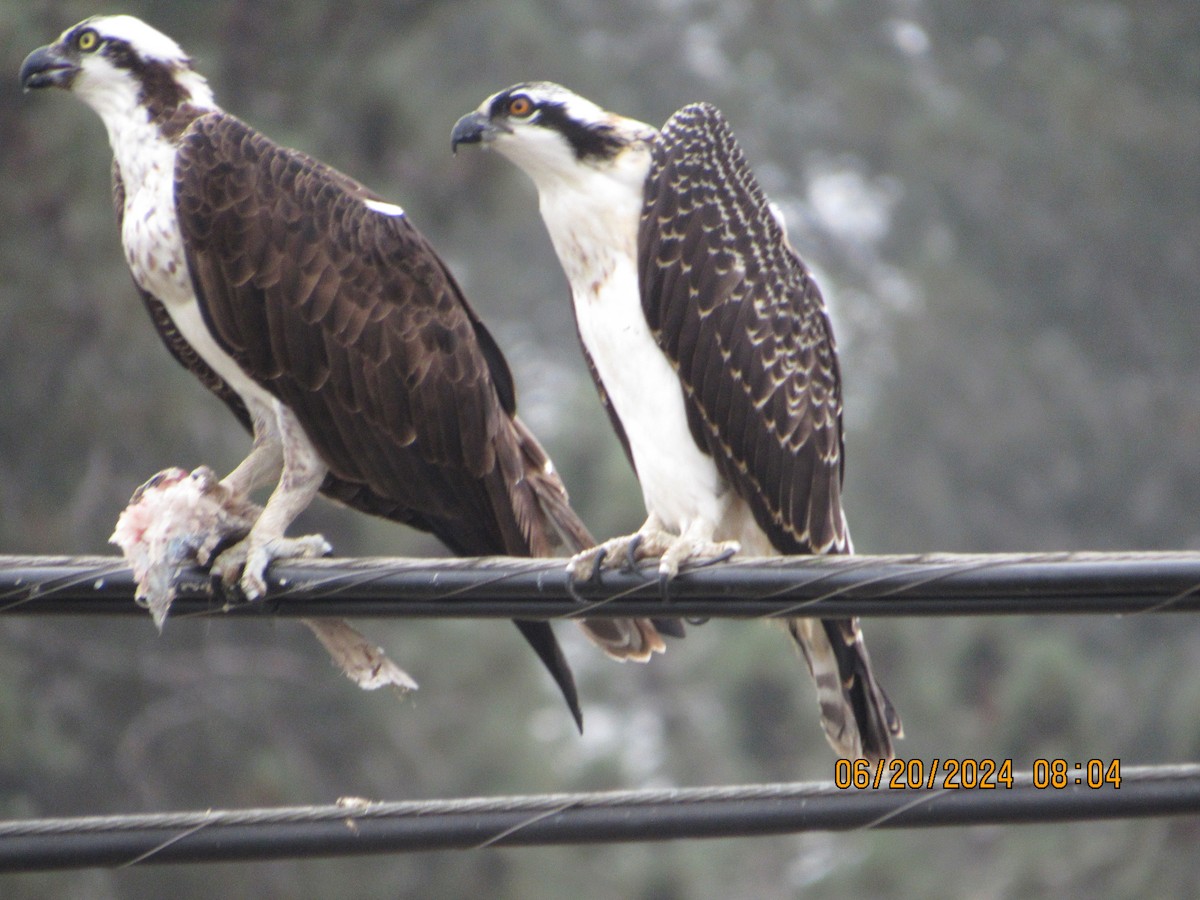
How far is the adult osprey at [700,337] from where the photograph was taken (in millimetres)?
4496

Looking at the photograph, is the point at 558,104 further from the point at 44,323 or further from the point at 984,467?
the point at 984,467

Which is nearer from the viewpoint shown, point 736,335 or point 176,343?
point 736,335

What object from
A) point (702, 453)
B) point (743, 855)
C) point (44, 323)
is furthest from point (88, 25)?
point (743, 855)

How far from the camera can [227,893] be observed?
414 inches

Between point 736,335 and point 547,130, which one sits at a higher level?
point 547,130

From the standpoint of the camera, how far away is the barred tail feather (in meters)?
4.34

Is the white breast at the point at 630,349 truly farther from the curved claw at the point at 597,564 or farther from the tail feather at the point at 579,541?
the curved claw at the point at 597,564

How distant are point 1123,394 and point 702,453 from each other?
53.2ft

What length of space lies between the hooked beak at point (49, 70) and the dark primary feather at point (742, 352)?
1.72 meters

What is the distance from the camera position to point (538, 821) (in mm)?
3137

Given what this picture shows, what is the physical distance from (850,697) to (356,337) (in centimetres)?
165

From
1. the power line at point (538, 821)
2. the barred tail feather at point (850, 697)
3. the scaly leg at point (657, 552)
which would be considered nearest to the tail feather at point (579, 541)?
the scaly leg at point (657, 552)

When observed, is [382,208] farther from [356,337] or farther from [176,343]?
[176,343]
